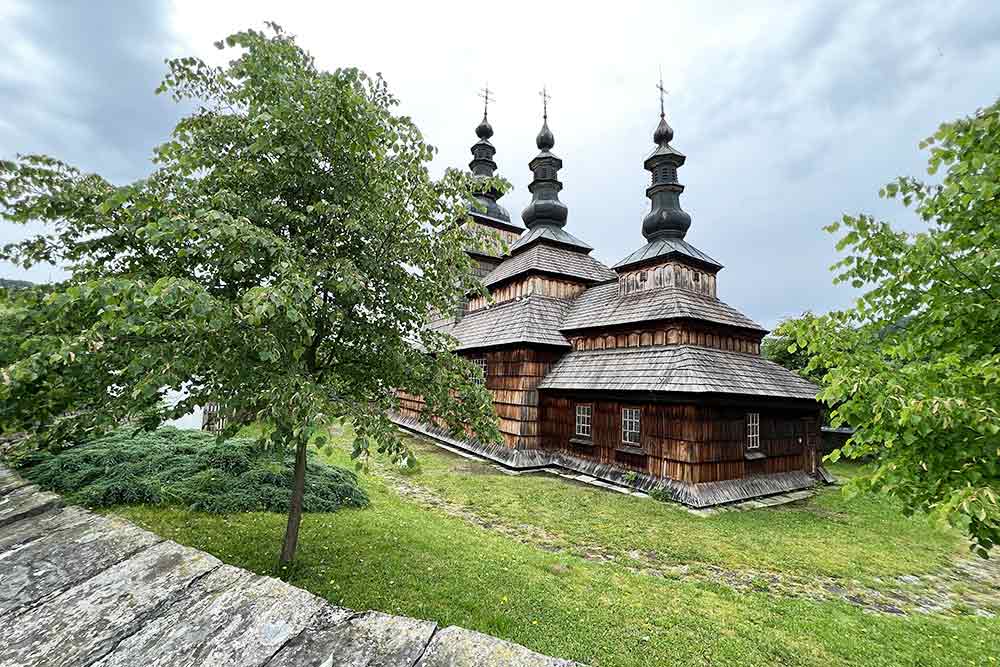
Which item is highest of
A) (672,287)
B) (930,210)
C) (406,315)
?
(672,287)

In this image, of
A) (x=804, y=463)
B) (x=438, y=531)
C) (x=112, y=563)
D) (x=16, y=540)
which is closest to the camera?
(x=112, y=563)

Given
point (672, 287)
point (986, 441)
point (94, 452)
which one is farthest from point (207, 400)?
point (672, 287)

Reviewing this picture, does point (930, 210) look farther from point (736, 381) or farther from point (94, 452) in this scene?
point (94, 452)

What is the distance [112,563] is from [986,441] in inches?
242

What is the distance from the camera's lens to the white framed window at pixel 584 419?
13836mm

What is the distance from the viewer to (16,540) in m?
2.72

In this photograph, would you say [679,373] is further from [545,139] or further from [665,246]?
[545,139]

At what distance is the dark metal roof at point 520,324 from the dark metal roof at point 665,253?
10.4ft

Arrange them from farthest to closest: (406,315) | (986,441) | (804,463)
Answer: (804,463), (406,315), (986,441)

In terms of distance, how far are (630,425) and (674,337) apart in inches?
118

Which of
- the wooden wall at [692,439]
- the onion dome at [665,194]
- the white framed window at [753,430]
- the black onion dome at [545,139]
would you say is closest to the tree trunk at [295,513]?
the wooden wall at [692,439]

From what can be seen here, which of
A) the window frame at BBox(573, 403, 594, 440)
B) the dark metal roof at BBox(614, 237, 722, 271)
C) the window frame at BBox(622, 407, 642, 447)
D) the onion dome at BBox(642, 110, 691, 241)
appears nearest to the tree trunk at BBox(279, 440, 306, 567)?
the window frame at BBox(622, 407, 642, 447)

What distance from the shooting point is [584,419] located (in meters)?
14.0

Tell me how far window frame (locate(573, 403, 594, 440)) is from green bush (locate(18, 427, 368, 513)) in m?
7.79
